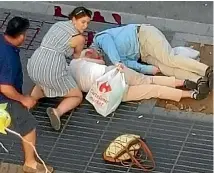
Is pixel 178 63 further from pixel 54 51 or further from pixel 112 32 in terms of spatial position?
pixel 54 51

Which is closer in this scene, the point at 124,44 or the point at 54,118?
the point at 54,118

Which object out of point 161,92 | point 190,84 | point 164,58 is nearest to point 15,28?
point 161,92

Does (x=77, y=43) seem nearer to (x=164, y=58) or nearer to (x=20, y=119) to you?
(x=164, y=58)

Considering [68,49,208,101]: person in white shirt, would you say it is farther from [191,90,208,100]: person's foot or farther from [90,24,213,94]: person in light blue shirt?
[90,24,213,94]: person in light blue shirt

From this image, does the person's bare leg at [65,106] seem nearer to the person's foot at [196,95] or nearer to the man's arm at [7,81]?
the man's arm at [7,81]

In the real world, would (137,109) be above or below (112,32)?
below

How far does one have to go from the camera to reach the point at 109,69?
28.3 feet

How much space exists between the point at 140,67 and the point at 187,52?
20.4 inches

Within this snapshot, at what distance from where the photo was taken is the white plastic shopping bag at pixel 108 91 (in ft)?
28.0

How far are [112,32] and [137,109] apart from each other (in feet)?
2.69

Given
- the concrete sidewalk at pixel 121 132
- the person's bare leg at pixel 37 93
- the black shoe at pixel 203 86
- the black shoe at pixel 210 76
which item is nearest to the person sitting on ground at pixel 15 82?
the concrete sidewalk at pixel 121 132

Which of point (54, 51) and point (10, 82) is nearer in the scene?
point (10, 82)

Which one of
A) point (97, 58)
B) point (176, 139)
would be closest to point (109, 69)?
point (97, 58)

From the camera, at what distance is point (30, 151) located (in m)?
8.00
